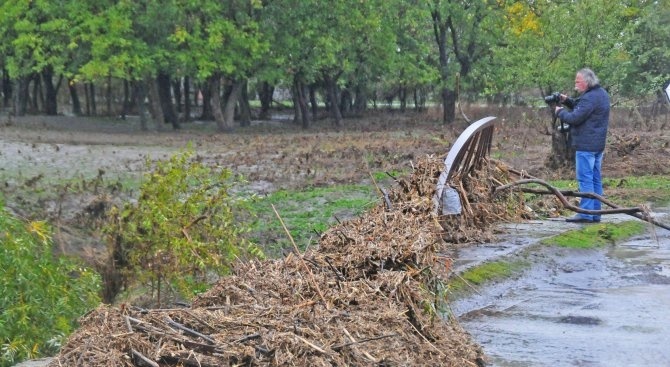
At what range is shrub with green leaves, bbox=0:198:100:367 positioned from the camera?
8.24m

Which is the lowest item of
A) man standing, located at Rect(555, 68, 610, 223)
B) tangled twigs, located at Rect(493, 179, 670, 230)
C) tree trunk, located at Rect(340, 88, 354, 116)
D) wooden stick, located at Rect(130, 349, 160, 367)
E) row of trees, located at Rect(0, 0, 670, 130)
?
tree trunk, located at Rect(340, 88, 354, 116)

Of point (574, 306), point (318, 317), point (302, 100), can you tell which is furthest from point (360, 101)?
point (318, 317)

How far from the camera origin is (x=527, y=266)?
1118 centimetres

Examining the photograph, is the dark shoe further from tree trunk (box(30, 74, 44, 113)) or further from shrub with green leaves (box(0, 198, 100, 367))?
tree trunk (box(30, 74, 44, 113))

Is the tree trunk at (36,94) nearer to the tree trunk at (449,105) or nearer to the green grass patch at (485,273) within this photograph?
the tree trunk at (449,105)

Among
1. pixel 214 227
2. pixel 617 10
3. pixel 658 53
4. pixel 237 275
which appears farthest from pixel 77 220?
pixel 658 53

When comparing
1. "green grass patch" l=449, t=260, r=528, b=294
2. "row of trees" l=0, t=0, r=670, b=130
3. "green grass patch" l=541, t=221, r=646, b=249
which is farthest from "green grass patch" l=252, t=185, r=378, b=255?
"row of trees" l=0, t=0, r=670, b=130

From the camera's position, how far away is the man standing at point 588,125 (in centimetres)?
1319

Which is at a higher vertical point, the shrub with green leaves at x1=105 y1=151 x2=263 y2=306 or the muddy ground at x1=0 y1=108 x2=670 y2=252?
the shrub with green leaves at x1=105 y1=151 x2=263 y2=306

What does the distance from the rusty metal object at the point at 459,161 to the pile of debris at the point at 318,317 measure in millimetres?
2355

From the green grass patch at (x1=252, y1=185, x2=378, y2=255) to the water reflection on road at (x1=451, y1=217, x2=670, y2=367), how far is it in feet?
8.36

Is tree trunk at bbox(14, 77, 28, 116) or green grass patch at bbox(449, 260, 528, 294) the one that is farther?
tree trunk at bbox(14, 77, 28, 116)

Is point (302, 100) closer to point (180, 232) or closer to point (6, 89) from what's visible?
point (6, 89)

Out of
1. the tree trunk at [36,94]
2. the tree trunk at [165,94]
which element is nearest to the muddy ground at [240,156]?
the tree trunk at [165,94]
